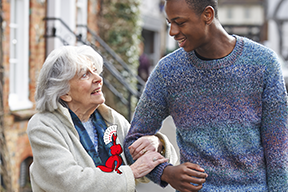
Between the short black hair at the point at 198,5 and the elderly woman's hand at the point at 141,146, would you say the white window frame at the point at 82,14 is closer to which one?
the elderly woman's hand at the point at 141,146

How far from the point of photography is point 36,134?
1711mm

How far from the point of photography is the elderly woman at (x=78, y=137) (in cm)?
167

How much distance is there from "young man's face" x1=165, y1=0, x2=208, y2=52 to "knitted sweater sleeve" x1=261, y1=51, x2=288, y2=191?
0.32 meters

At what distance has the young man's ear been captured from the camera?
1.51 meters

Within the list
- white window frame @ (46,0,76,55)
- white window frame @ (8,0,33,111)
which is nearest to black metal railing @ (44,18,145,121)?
white window frame @ (46,0,76,55)

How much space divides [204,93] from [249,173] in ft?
1.31

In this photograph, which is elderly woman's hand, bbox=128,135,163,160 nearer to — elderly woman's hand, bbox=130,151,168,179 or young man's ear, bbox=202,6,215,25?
elderly woman's hand, bbox=130,151,168,179

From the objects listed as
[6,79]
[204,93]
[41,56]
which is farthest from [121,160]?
[41,56]

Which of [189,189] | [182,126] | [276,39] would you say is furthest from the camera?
[276,39]

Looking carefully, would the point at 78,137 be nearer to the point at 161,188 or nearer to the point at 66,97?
the point at 66,97

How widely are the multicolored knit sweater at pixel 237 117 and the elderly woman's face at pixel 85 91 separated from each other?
0.48 meters

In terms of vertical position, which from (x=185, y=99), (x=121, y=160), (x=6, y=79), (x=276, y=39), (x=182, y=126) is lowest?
(x=276, y=39)

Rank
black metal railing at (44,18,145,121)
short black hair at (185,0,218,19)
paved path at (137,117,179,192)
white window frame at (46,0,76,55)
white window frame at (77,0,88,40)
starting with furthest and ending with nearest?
1. white window frame at (77,0,88,40)
2. black metal railing at (44,18,145,121)
3. white window frame at (46,0,76,55)
4. paved path at (137,117,179,192)
5. short black hair at (185,0,218,19)

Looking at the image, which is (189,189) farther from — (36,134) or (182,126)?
(36,134)
